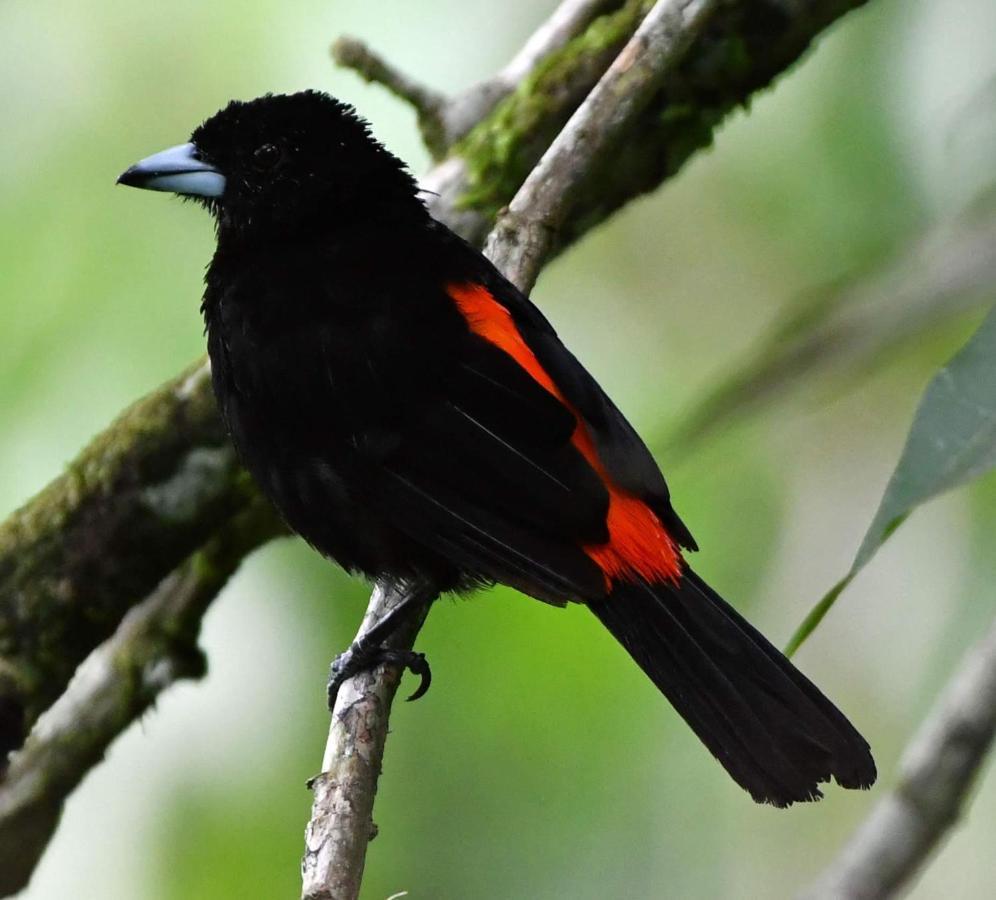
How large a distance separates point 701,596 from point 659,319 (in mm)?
2237

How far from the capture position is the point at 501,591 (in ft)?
12.6

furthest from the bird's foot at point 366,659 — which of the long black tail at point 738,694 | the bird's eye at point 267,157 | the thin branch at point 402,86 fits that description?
the thin branch at point 402,86

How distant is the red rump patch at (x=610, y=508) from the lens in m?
2.87

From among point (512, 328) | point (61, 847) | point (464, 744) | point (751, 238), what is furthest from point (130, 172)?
point (751, 238)

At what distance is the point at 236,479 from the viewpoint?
134 inches

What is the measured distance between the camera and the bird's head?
343 centimetres

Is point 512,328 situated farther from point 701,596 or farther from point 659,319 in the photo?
point 659,319

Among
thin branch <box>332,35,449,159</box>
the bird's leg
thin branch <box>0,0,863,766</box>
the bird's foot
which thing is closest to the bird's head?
thin branch <box>332,35,449,159</box>

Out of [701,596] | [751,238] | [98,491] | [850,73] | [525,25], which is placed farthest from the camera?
[751,238]

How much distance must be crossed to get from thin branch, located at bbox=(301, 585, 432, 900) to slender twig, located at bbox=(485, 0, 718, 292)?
963mm

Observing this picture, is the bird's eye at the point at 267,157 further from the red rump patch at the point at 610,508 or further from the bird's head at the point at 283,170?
the red rump patch at the point at 610,508

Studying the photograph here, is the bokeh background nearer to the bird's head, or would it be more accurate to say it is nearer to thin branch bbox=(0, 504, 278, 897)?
thin branch bbox=(0, 504, 278, 897)

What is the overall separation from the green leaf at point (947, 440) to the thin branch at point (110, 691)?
1921mm

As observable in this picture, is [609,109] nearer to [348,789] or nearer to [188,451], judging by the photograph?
[188,451]
